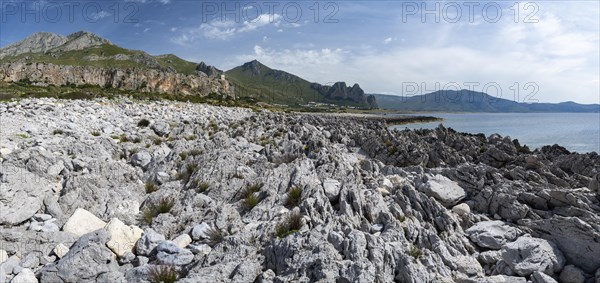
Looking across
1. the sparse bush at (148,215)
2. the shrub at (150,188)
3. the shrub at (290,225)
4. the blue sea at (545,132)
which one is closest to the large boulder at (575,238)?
the shrub at (290,225)

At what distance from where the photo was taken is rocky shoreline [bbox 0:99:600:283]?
19.9 ft

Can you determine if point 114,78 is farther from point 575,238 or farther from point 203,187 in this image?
point 575,238

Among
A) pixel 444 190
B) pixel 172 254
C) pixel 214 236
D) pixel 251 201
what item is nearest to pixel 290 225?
pixel 214 236

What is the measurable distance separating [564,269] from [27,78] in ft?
509

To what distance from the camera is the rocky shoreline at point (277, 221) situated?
19.9 feet

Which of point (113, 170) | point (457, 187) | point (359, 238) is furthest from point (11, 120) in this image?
point (457, 187)

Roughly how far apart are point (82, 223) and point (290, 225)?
5.03 meters

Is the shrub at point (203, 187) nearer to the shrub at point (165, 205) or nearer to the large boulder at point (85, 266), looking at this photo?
the shrub at point (165, 205)

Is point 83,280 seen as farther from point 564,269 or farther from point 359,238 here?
point 564,269

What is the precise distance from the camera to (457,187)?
11609mm

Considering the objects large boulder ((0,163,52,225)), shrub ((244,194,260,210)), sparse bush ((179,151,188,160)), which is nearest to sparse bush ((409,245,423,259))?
shrub ((244,194,260,210))

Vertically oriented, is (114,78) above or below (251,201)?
above

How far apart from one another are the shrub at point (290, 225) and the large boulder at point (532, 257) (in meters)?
4.66

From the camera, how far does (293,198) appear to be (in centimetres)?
973
